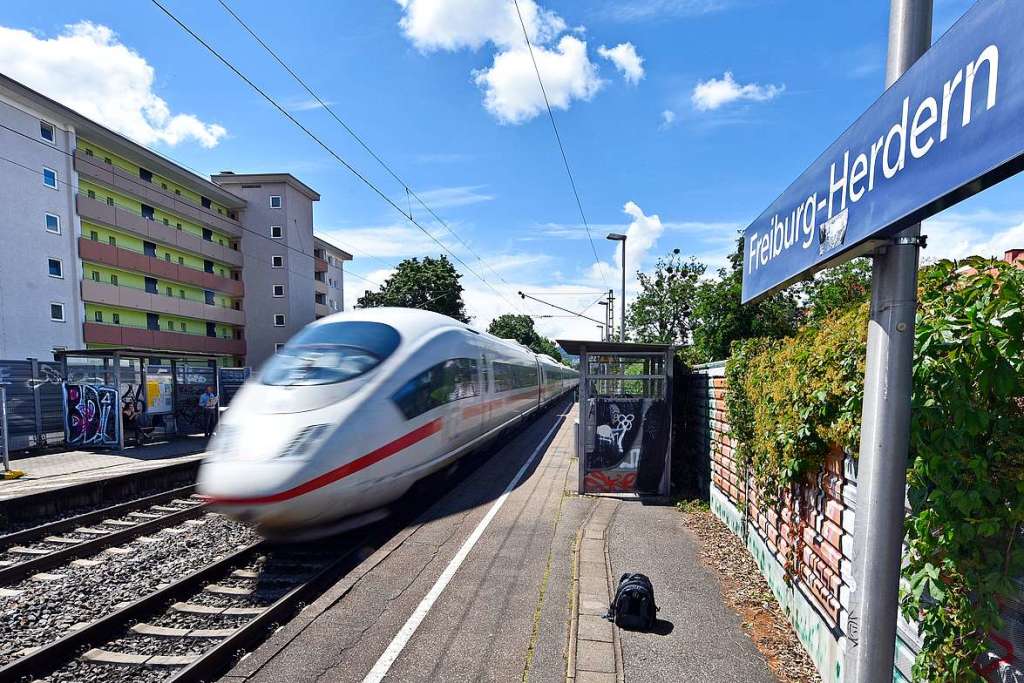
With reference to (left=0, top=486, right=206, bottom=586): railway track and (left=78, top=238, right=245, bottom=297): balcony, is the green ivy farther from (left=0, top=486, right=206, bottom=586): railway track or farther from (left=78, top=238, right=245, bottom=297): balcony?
(left=78, top=238, right=245, bottom=297): balcony

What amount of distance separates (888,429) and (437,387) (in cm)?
701

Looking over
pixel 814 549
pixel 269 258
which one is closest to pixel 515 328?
pixel 269 258

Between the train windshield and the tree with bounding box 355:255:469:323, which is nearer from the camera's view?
the train windshield

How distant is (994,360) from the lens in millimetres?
2113

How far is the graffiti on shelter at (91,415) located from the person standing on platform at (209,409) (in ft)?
10.9

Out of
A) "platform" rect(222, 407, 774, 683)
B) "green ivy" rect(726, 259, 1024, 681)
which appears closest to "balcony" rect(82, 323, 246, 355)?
"platform" rect(222, 407, 774, 683)

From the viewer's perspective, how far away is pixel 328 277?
53.1 metres

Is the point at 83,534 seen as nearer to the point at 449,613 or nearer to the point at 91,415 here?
the point at 449,613

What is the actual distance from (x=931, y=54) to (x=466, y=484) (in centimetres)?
965

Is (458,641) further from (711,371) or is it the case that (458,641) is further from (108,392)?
(108,392)

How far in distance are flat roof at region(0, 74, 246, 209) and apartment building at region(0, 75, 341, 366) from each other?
0.22 feet

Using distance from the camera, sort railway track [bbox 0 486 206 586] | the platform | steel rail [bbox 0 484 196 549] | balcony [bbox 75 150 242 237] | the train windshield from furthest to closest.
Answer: balcony [bbox 75 150 242 237] → steel rail [bbox 0 484 196 549] → the train windshield → railway track [bbox 0 486 206 586] → the platform

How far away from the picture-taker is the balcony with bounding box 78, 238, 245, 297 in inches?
1116

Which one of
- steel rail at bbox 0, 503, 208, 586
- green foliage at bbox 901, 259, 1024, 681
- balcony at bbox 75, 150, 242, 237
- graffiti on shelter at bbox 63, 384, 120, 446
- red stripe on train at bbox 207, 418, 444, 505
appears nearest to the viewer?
green foliage at bbox 901, 259, 1024, 681
